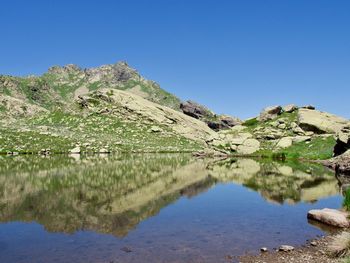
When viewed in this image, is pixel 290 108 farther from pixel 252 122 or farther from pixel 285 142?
pixel 285 142

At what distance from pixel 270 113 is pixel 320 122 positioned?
2926 cm

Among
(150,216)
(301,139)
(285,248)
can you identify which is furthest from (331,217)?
(301,139)

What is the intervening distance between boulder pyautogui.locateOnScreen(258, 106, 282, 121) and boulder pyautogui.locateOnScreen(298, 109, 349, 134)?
415 inches

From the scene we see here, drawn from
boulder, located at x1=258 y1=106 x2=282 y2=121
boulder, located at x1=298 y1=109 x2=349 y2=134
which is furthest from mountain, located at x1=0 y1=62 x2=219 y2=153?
boulder, located at x1=298 y1=109 x2=349 y2=134

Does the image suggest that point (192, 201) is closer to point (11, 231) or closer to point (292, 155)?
point (11, 231)

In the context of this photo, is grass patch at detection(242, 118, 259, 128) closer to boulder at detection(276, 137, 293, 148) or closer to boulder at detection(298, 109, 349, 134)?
boulder at detection(298, 109, 349, 134)

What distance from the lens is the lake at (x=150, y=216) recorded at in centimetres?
2061

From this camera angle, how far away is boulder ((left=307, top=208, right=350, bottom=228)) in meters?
25.9

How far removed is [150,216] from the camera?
29.8 m

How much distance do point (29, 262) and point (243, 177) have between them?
41.9m

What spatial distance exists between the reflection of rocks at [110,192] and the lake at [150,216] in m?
0.09

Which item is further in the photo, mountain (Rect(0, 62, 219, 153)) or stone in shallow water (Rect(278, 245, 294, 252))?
mountain (Rect(0, 62, 219, 153))

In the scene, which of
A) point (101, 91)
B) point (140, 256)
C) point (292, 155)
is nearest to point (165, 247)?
point (140, 256)

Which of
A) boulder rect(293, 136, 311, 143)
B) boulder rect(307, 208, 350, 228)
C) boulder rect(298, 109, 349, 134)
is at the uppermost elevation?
boulder rect(298, 109, 349, 134)
